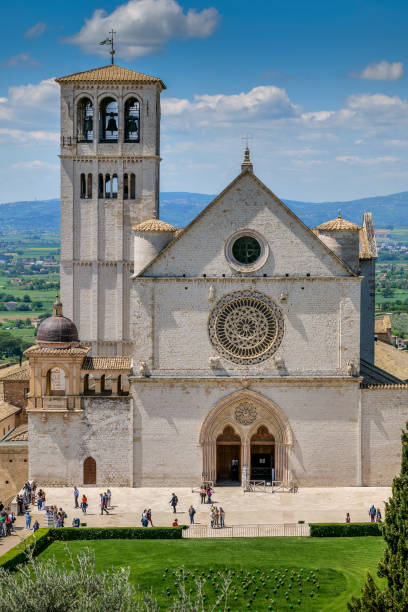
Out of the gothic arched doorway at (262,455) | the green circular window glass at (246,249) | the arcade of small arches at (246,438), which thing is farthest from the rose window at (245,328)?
the gothic arched doorway at (262,455)

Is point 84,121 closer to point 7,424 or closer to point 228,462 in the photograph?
point 7,424

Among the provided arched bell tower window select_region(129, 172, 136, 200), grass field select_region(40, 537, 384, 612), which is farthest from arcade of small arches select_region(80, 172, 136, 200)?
grass field select_region(40, 537, 384, 612)

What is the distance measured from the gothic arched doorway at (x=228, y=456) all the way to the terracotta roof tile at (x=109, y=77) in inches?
822

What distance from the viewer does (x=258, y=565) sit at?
38.5 m

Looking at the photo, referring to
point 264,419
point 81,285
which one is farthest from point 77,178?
point 264,419

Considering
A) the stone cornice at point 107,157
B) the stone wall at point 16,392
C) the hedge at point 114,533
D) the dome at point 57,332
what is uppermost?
the stone cornice at point 107,157

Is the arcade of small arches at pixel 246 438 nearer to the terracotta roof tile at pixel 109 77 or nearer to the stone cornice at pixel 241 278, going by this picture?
the stone cornice at pixel 241 278

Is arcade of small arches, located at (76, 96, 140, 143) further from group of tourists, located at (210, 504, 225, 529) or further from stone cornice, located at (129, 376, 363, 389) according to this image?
group of tourists, located at (210, 504, 225, 529)

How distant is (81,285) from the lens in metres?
58.8

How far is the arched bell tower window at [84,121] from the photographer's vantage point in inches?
2286

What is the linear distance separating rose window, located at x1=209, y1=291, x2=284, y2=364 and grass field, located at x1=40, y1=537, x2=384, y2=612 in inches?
406

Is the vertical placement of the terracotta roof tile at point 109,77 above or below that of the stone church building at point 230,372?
above

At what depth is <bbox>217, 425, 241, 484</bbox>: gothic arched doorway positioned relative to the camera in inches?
1961

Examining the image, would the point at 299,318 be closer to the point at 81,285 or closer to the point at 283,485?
the point at 283,485
